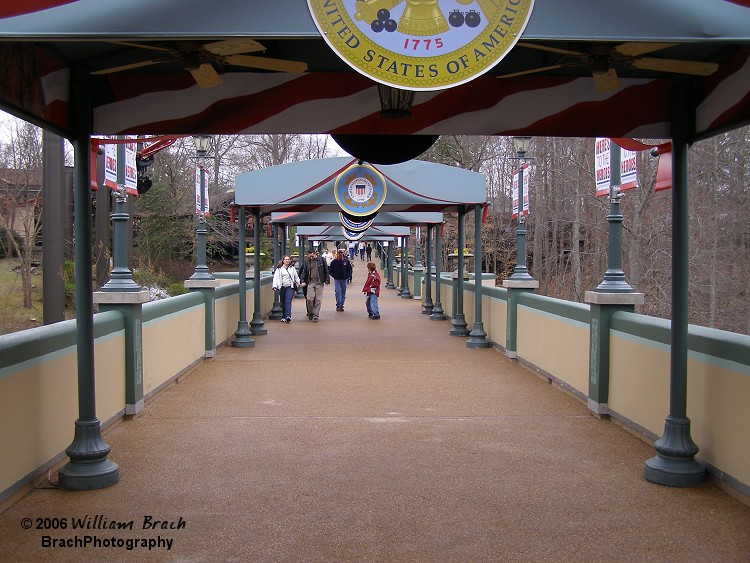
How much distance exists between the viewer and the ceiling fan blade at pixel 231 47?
12.9 ft

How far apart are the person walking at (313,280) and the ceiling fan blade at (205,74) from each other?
14.6 m

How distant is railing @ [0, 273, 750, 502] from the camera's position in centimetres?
500

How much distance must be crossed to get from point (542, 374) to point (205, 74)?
722cm

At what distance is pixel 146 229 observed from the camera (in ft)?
124

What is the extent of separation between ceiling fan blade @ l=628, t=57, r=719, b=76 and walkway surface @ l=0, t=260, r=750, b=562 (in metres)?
2.74

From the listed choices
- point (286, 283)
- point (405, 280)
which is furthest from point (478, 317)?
point (405, 280)

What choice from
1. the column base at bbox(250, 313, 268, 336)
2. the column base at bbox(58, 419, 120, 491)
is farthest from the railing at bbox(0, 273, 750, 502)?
the column base at bbox(250, 313, 268, 336)

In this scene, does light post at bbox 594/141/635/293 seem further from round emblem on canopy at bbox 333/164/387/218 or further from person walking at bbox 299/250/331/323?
person walking at bbox 299/250/331/323

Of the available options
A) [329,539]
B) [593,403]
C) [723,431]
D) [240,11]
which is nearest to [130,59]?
[240,11]

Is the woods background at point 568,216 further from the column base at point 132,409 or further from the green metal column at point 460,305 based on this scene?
the column base at point 132,409

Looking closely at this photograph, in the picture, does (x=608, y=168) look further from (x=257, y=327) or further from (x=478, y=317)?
(x=257, y=327)

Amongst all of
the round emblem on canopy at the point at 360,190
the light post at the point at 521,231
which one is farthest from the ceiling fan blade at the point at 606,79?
the light post at the point at 521,231

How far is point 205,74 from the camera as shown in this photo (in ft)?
14.4

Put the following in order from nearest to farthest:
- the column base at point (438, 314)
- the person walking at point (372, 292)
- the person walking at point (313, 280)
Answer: the person walking at point (313, 280) < the column base at point (438, 314) < the person walking at point (372, 292)
